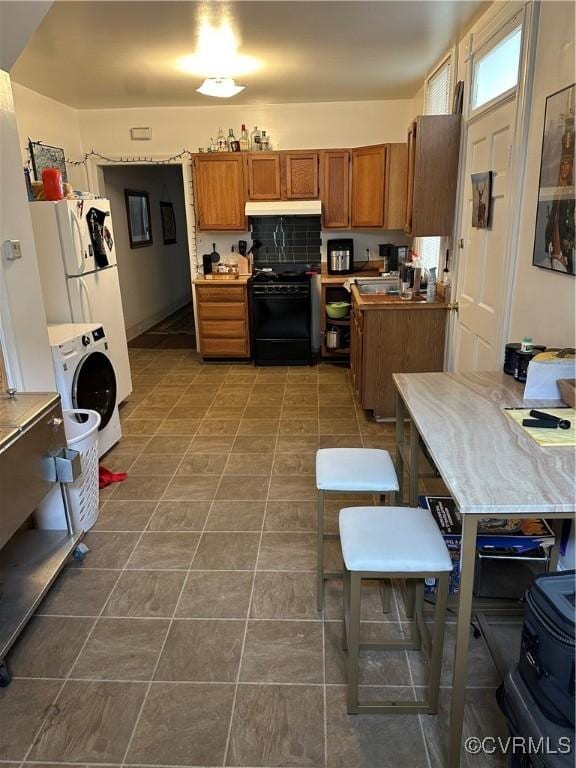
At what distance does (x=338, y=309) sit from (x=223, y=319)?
1220 mm

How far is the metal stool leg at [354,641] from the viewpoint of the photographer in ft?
5.12

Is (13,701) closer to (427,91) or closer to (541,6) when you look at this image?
(541,6)

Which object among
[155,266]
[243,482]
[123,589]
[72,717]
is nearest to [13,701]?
[72,717]

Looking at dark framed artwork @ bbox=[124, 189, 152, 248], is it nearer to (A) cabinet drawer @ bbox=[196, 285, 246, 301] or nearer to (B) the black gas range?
(A) cabinet drawer @ bbox=[196, 285, 246, 301]

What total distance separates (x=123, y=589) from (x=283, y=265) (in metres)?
4.33

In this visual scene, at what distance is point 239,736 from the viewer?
1621 millimetres

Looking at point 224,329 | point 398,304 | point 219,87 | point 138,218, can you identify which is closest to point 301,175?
point 219,87

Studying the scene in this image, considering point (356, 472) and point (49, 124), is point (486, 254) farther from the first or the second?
point (49, 124)

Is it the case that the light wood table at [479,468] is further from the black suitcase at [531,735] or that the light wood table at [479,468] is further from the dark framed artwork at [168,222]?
the dark framed artwork at [168,222]

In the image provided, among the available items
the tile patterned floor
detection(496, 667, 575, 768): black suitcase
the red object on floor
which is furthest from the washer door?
detection(496, 667, 575, 768): black suitcase

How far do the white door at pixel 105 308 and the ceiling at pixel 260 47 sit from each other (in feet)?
4.84

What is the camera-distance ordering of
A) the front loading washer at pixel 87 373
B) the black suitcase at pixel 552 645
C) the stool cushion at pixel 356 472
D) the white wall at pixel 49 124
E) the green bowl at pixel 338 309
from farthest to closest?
the green bowl at pixel 338 309 < the white wall at pixel 49 124 < the front loading washer at pixel 87 373 < the stool cushion at pixel 356 472 < the black suitcase at pixel 552 645

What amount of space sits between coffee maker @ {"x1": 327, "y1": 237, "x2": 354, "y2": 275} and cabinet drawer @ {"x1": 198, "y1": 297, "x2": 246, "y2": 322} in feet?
3.46

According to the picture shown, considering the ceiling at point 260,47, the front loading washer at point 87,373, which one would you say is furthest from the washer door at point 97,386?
the ceiling at point 260,47
